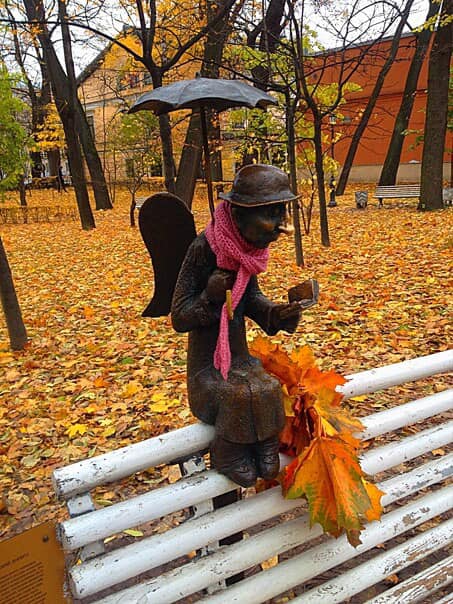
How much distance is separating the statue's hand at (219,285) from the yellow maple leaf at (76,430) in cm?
218

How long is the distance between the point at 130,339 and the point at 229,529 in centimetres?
344

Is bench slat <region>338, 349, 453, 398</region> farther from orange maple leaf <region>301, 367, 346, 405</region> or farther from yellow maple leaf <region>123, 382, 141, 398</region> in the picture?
yellow maple leaf <region>123, 382, 141, 398</region>

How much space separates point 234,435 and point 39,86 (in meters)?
26.5

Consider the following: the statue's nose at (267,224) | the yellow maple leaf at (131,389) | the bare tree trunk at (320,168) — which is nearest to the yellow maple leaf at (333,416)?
the statue's nose at (267,224)

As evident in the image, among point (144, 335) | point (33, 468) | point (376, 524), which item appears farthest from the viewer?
point (144, 335)

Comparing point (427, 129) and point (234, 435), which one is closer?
point (234, 435)

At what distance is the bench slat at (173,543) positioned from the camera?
1321 mm

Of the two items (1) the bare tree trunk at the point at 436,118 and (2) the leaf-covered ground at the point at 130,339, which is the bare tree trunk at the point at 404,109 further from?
(2) the leaf-covered ground at the point at 130,339

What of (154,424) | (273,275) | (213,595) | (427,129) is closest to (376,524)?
(213,595)

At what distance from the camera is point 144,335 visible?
482 centimetres

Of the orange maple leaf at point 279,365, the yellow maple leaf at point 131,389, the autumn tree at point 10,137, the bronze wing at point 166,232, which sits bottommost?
the yellow maple leaf at point 131,389

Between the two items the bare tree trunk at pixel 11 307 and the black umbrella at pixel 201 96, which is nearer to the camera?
the black umbrella at pixel 201 96

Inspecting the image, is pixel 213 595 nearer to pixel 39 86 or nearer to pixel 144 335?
pixel 144 335

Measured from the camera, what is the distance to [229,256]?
1441 millimetres
